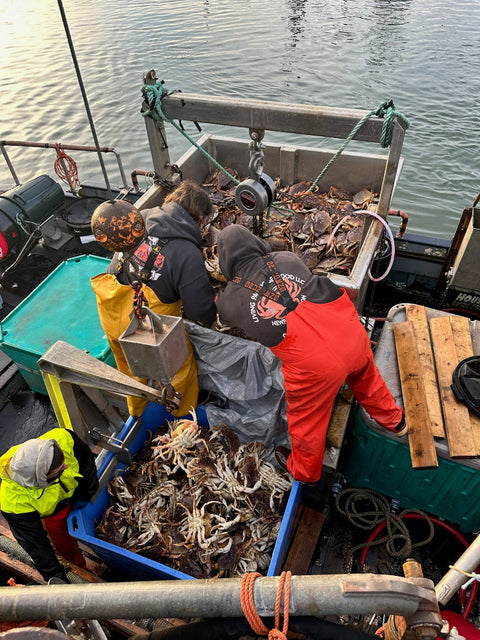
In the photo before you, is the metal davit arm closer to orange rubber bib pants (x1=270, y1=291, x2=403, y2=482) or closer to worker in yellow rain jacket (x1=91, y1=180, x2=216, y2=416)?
orange rubber bib pants (x1=270, y1=291, x2=403, y2=482)

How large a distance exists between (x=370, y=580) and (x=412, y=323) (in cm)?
262

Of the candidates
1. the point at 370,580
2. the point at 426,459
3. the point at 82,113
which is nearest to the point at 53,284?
the point at 426,459

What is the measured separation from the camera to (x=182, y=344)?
183 centimetres

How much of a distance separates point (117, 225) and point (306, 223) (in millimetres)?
2836

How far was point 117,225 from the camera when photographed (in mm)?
1574

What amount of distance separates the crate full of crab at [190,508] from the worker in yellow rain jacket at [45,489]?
164 millimetres

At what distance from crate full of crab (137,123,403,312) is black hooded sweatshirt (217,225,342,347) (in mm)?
512

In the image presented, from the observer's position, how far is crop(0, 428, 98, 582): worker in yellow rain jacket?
7.71 ft

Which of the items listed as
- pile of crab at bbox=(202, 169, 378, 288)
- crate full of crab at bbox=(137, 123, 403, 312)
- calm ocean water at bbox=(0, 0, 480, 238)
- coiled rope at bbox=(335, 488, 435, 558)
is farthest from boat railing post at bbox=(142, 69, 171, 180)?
calm ocean water at bbox=(0, 0, 480, 238)

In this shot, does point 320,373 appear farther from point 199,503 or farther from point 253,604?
point 253,604

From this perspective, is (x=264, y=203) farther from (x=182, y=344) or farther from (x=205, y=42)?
(x=205, y=42)

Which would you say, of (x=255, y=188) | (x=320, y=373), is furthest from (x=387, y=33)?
(x=320, y=373)

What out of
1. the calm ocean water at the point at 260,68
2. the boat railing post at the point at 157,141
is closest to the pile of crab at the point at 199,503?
the boat railing post at the point at 157,141

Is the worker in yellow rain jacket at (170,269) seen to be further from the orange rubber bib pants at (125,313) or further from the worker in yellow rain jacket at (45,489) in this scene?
the worker in yellow rain jacket at (45,489)
